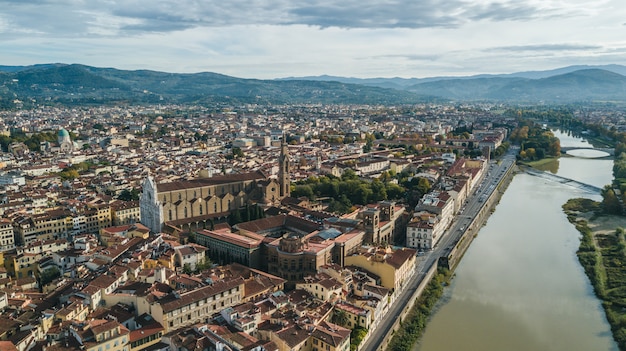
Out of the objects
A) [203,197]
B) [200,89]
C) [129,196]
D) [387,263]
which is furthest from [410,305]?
[200,89]

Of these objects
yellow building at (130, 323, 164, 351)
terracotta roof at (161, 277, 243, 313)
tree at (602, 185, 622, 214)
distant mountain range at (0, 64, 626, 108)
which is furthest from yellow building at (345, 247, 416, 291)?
distant mountain range at (0, 64, 626, 108)

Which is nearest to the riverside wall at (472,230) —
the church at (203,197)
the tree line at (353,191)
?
the tree line at (353,191)

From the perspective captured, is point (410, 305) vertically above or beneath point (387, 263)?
beneath

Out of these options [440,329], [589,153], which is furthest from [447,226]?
[589,153]

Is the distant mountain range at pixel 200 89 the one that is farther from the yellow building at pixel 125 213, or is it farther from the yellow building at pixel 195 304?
the yellow building at pixel 195 304

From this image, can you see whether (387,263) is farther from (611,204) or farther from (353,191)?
(611,204)

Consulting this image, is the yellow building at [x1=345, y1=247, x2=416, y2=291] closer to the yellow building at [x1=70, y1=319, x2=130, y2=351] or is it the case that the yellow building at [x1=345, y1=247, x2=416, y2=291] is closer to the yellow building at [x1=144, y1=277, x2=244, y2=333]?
the yellow building at [x1=144, y1=277, x2=244, y2=333]
